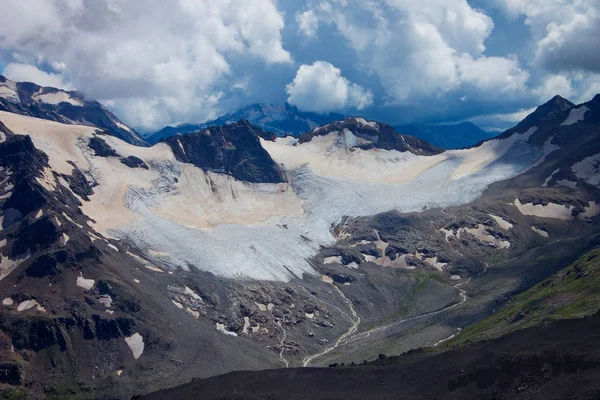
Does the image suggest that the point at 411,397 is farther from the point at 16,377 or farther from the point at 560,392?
the point at 16,377

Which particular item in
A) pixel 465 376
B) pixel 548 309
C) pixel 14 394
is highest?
pixel 465 376

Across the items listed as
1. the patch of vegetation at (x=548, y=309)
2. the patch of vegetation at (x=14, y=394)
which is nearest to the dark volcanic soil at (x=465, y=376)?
the patch of vegetation at (x=548, y=309)

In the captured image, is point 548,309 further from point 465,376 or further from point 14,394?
point 14,394

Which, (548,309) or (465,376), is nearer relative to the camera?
(465,376)

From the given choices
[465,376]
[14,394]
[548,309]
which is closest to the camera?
[465,376]

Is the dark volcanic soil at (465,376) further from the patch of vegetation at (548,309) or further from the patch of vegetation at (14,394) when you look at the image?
the patch of vegetation at (14,394)

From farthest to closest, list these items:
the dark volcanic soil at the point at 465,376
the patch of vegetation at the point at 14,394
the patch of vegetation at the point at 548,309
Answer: the patch of vegetation at the point at 14,394 → the patch of vegetation at the point at 548,309 → the dark volcanic soil at the point at 465,376

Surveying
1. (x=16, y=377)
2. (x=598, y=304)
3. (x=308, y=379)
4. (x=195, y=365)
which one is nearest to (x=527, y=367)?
(x=308, y=379)

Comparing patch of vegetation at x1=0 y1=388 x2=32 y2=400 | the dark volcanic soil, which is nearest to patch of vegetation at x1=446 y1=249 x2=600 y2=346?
the dark volcanic soil

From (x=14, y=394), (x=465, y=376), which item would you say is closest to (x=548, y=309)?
(x=465, y=376)
